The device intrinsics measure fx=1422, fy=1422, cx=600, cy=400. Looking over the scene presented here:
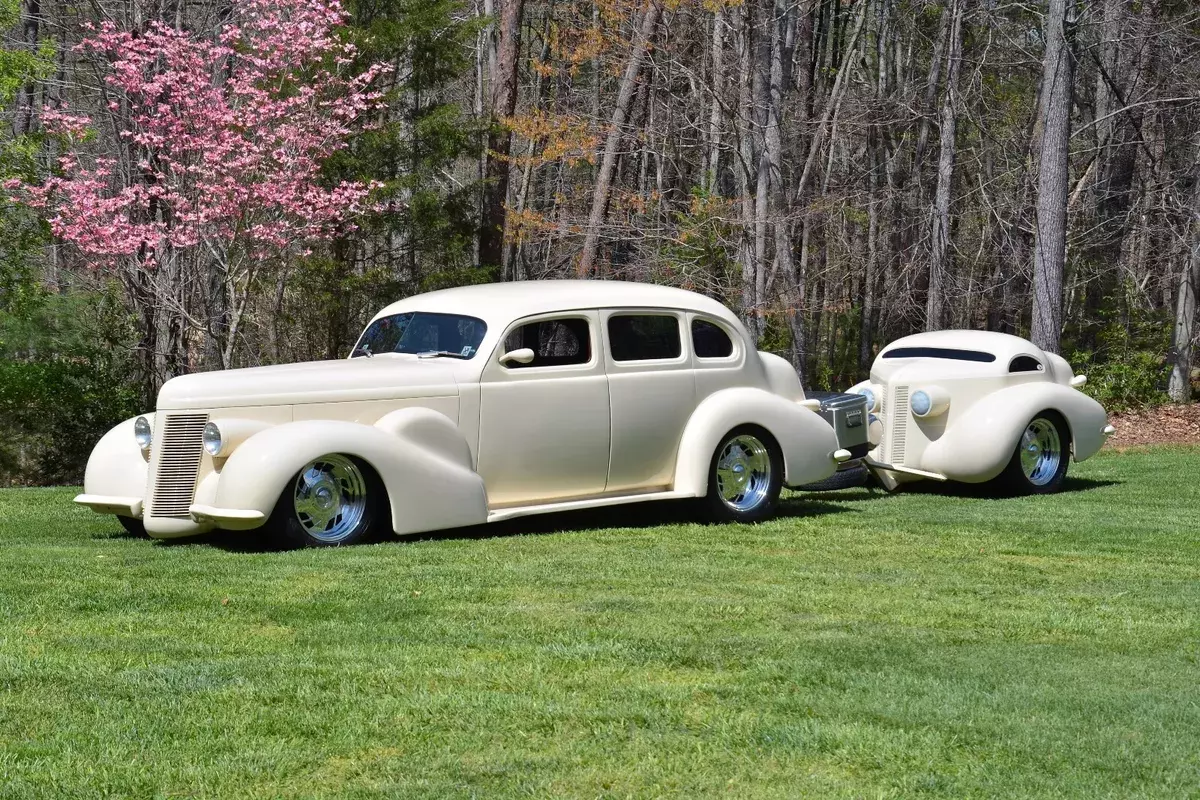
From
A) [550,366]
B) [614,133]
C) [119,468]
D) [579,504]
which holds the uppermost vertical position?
[614,133]

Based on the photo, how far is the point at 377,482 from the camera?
29.8 ft

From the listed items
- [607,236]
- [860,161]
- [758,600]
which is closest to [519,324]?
[758,600]

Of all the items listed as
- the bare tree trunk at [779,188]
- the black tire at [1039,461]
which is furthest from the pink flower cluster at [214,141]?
the black tire at [1039,461]

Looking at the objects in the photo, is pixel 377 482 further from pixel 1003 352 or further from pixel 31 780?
pixel 1003 352

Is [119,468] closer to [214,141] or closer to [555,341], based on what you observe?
[555,341]

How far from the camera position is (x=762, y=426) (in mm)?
10680

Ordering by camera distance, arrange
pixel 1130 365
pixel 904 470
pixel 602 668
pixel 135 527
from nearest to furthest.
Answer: pixel 602 668 < pixel 135 527 < pixel 904 470 < pixel 1130 365

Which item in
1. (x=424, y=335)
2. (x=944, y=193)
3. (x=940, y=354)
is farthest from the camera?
(x=944, y=193)

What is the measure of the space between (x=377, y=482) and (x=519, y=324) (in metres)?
1.59

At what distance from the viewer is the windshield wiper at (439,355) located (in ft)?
32.1

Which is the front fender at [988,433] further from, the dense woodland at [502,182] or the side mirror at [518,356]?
the dense woodland at [502,182]

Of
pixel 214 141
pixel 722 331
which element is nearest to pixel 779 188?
pixel 214 141

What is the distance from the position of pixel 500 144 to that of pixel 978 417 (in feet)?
39.5

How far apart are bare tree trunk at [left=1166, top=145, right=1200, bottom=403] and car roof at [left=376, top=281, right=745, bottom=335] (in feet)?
51.8
